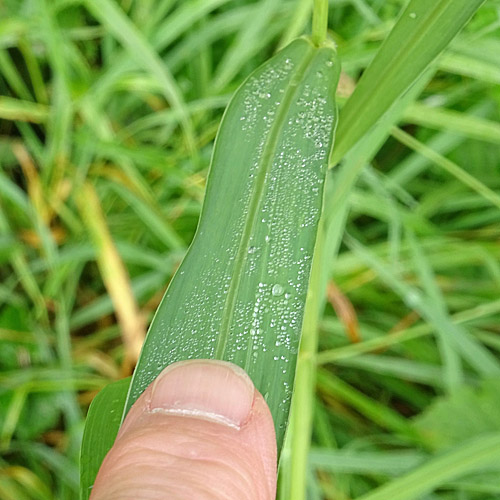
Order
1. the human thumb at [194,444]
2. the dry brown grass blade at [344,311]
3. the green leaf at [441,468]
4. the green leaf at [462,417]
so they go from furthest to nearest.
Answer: the dry brown grass blade at [344,311] < the green leaf at [462,417] < the green leaf at [441,468] < the human thumb at [194,444]

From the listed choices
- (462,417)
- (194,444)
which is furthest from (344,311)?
(194,444)

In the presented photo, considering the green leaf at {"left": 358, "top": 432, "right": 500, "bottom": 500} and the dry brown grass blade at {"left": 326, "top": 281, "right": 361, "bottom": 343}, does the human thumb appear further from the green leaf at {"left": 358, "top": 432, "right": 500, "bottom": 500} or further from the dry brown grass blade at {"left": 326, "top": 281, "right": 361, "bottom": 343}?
the dry brown grass blade at {"left": 326, "top": 281, "right": 361, "bottom": 343}

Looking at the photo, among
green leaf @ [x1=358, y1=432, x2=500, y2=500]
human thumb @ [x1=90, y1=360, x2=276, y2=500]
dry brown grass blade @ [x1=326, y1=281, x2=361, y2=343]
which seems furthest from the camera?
dry brown grass blade @ [x1=326, y1=281, x2=361, y2=343]

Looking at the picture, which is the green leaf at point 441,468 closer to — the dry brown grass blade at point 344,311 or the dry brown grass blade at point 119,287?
the dry brown grass blade at point 344,311

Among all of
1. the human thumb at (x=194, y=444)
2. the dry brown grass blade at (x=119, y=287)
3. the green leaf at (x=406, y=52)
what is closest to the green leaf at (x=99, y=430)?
the human thumb at (x=194, y=444)

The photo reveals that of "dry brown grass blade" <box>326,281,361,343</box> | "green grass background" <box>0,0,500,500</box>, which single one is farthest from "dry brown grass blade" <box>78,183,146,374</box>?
"dry brown grass blade" <box>326,281,361,343</box>

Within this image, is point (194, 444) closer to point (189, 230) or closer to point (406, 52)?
point (406, 52)
